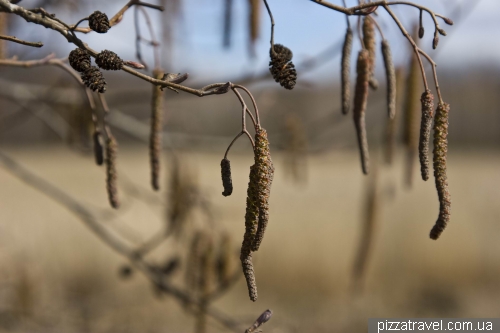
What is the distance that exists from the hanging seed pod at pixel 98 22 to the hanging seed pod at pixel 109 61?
0.17ft

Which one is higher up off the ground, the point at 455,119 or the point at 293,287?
the point at 455,119

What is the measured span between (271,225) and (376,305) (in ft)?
6.63

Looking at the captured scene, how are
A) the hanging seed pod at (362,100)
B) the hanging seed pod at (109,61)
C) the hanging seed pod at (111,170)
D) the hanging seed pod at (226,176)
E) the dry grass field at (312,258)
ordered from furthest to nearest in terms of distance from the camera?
the dry grass field at (312,258)
the hanging seed pod at (111,170)
the hanging seed pod at (362,100)
the hanging seed pod at (226,176)
the hanging seed pod at (109,61)

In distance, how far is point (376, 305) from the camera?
25.3 ft

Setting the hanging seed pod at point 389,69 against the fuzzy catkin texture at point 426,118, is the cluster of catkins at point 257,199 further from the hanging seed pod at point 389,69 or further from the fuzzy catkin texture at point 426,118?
the hanging seed pod at point 389,69

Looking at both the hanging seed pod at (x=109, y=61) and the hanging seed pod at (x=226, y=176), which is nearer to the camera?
the hanging seed pod at (x=109, y=61)

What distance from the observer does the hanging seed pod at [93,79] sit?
821 millimetres

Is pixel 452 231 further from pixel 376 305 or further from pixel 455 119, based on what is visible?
pixel 455 119

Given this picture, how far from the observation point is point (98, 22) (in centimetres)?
82

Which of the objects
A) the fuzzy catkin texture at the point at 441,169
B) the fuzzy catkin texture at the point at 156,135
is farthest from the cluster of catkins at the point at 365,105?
the fuzzy catkin texture at the point at 156,135

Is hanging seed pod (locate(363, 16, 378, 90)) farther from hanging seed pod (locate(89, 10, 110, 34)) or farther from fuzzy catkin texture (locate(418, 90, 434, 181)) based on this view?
hanging seed pod (locate(89, 10, 110, 34))

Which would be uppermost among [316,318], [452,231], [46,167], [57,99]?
[46,167]

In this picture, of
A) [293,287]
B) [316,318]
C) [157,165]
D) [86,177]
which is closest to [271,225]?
[293,287]

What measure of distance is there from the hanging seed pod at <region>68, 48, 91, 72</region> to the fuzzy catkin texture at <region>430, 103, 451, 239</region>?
633 millimetres
